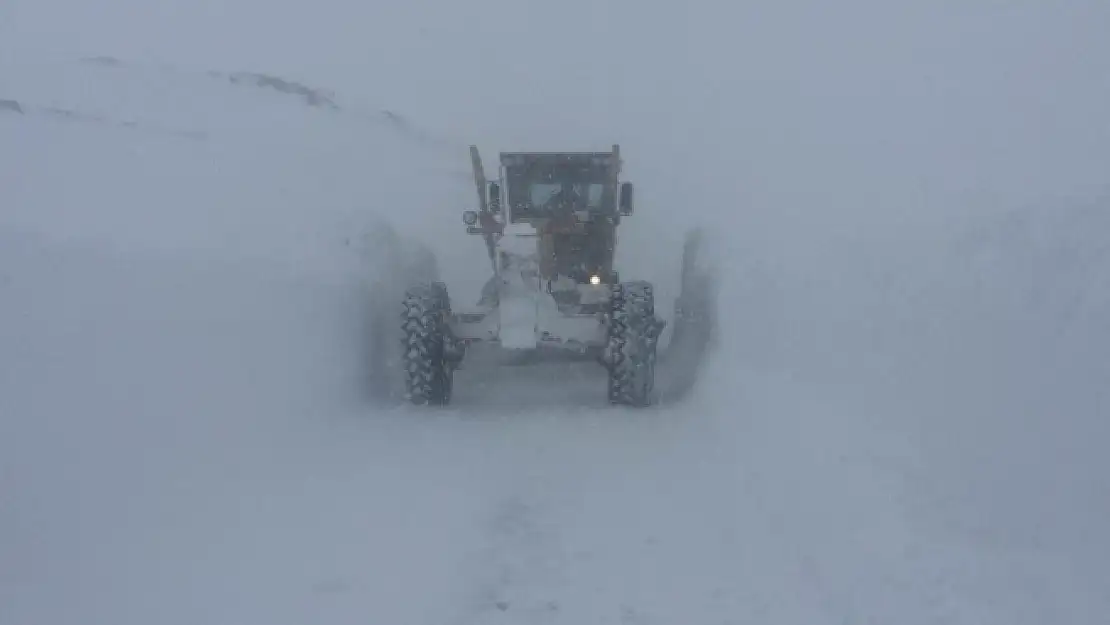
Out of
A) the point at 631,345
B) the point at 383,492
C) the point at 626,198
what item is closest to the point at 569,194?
the point at 626,198

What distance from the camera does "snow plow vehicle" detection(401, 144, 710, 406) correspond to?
28.4 feet

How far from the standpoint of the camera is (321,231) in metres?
11.1

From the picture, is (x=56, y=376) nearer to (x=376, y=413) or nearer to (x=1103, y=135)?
(x=376, y=413)

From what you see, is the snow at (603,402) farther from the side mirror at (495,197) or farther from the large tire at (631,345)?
the side mirror at (495,197)

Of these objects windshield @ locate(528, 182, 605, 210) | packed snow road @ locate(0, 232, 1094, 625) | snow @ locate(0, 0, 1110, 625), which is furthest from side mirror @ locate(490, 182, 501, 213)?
packed snow road @ locate(0, 232, 1094, 625)

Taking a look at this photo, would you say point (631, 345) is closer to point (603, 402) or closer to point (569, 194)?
point (603, 402)

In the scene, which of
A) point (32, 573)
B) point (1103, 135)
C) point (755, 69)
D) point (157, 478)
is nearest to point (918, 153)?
point (1103, 135)

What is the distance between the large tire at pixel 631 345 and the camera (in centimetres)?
859

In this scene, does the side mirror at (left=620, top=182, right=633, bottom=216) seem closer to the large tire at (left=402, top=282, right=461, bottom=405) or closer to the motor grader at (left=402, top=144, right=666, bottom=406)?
the motor grader at (left=402, top=144, right=666, bottom=406)

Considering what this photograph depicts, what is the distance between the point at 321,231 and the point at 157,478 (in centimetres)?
518

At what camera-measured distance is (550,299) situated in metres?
8.87

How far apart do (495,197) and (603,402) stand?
240 cm

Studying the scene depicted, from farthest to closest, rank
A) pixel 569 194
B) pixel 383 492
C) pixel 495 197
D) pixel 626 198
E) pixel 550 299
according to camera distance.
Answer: pixel 569 194
pixel 626 198
pixel 495 197
pixel 550 299
pixel 383 492

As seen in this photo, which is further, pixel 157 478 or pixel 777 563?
pixel 157 478
